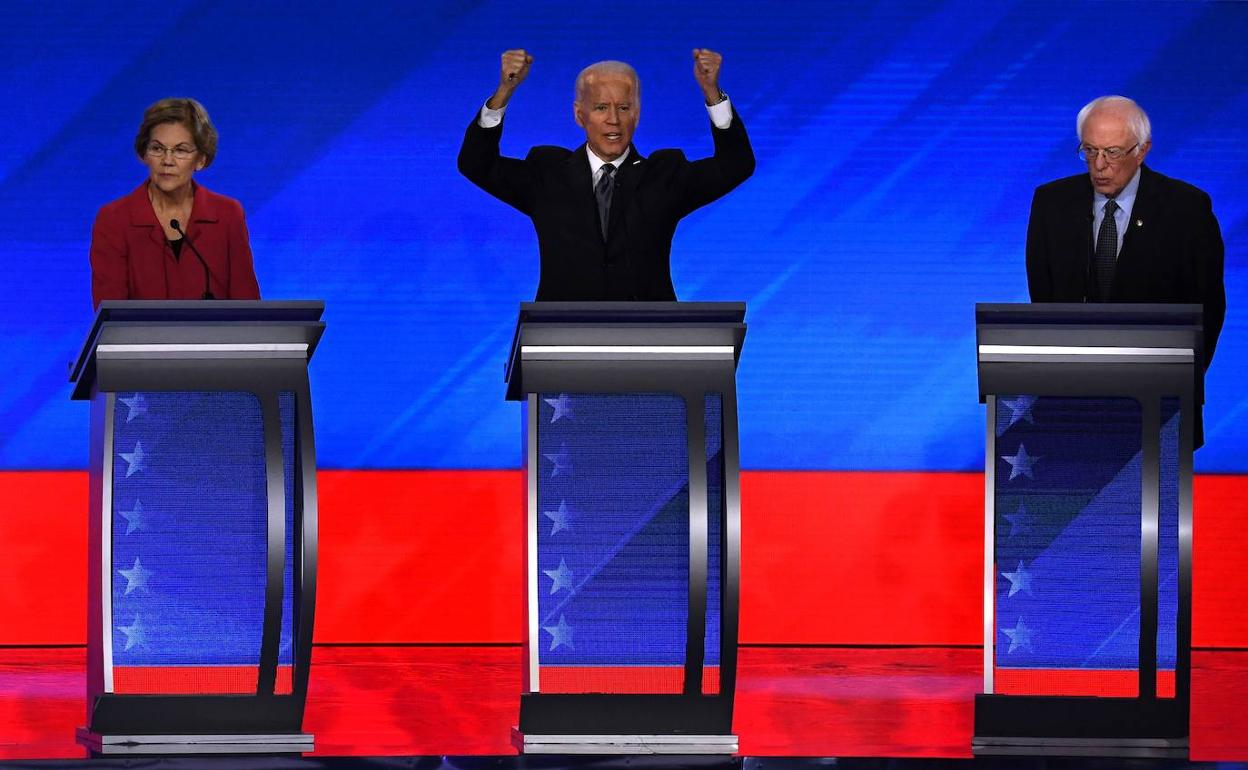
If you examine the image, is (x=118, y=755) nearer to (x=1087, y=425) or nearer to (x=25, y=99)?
(x=1087, y=425)

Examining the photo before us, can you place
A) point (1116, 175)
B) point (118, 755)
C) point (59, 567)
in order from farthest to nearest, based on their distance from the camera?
point (59, 567) < point (1116, 175) < point (118, 755)

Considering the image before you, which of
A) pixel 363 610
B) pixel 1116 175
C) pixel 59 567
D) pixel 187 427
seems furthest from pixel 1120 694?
pixel 59 567

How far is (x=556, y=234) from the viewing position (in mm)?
4078

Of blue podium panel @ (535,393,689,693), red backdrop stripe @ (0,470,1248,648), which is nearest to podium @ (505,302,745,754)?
blue podium panel @ (535,393,689,693)

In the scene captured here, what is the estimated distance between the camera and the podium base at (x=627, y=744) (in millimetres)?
3543

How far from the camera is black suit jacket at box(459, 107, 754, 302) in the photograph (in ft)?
13.3

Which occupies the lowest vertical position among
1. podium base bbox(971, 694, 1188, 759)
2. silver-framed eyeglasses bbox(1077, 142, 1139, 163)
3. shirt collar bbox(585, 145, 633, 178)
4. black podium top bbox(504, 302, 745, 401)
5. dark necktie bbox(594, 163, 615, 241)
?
podium base bbox(971, 694, 1188, 759)

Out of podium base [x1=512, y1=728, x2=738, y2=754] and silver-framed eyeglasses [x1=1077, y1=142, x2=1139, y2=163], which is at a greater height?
silver-framed eyeglasses [x1=1077, y1=142, x2=1139, y2=163]

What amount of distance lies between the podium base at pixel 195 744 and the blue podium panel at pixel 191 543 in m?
0.08

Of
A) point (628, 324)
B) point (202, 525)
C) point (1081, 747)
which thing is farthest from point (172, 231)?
point (1081, 747)

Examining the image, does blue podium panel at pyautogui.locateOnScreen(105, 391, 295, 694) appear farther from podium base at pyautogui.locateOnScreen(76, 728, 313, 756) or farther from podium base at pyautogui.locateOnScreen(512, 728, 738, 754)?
podium base at pyautogui.locateOnScreen(512, 728, 738, 754)

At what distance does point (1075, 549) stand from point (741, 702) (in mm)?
1299

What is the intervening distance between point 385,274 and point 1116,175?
8.00 ft

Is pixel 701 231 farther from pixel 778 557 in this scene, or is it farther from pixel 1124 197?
pixel 1124 197
